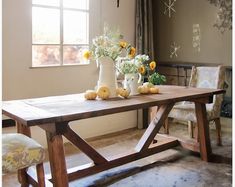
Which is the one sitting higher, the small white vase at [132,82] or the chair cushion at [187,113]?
the small white vase at [132,82]

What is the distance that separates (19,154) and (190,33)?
3.05 m

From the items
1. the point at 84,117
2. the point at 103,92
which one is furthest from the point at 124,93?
the point at 84,117

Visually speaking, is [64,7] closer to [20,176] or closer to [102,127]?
[102,127]

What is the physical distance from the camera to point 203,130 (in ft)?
10.5

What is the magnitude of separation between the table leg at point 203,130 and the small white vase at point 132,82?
0.69 metres

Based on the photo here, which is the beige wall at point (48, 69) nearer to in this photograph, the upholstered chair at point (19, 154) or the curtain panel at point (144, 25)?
the curtain panel at point (144, 25)

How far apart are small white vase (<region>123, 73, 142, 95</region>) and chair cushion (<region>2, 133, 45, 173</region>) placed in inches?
40.3

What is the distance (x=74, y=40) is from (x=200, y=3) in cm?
167

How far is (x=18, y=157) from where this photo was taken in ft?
6.47

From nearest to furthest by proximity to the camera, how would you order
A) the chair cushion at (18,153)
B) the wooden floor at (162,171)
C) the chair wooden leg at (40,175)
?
the chair cushion at (18,153) < the chair wooden leg at (40,175) < the wooden floor at (162,171)

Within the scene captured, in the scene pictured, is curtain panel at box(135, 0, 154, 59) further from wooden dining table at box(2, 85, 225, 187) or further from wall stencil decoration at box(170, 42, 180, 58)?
wooden dining table at box(2, 85, 225, 187)

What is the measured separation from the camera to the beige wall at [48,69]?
3352 millimetres

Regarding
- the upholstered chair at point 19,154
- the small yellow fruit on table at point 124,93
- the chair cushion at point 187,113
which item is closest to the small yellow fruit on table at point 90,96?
the small yellow fruit on table at point 124,93

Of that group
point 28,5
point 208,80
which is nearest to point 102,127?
point 208,80
